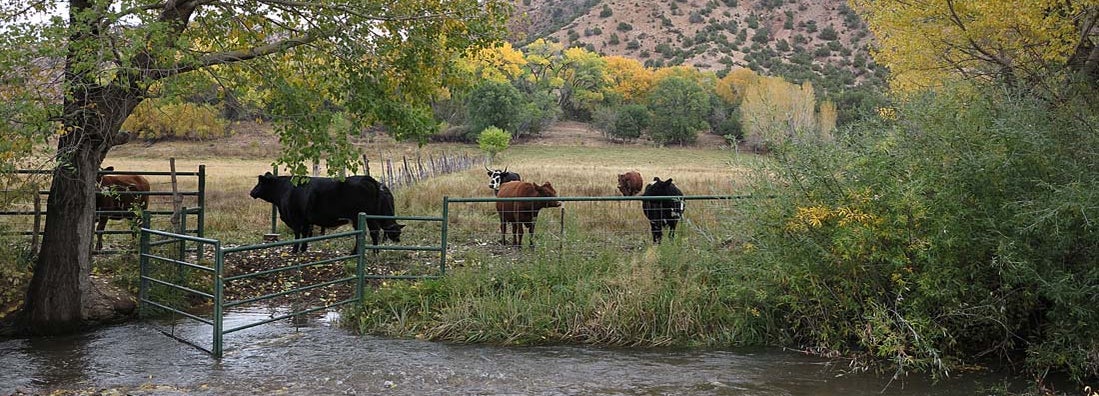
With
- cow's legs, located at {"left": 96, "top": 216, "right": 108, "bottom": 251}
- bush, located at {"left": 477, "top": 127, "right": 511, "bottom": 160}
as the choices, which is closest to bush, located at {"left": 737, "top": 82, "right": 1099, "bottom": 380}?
cow's legs, located at {"left": 96, "top": 216, "right": 108, "bottom": 251}

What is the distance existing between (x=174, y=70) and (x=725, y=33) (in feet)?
453

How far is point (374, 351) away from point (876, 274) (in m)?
5.23

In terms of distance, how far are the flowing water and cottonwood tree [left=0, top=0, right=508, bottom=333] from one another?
1.30 metres

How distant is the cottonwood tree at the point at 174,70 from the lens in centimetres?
783

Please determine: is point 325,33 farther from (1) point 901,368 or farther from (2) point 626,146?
(2) point 626,146

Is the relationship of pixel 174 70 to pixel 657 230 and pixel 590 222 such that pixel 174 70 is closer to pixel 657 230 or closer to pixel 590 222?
pixel 590 222

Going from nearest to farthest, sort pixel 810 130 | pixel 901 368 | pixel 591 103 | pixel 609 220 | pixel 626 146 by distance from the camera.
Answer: pixel 901 368 < pixel 810 130 < pixel 609 220 < pixel 626 146 < pixel 591 103

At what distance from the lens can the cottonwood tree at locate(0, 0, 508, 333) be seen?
7.83 metres

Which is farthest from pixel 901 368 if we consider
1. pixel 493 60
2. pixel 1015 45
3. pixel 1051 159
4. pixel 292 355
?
pixel 1015 45

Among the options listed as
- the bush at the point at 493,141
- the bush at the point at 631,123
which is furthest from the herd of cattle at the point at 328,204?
the bush at the point at 631,123

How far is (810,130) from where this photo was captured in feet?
31.8

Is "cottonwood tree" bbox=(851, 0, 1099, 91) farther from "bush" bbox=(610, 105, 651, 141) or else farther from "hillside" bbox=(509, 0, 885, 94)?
"hillside" bbox=(509, 0, 885, 94)

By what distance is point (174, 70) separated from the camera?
8.60m

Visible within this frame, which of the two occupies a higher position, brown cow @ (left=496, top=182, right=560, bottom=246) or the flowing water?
brown cow @ (left=496, top=182, right=560, bottom=246)
